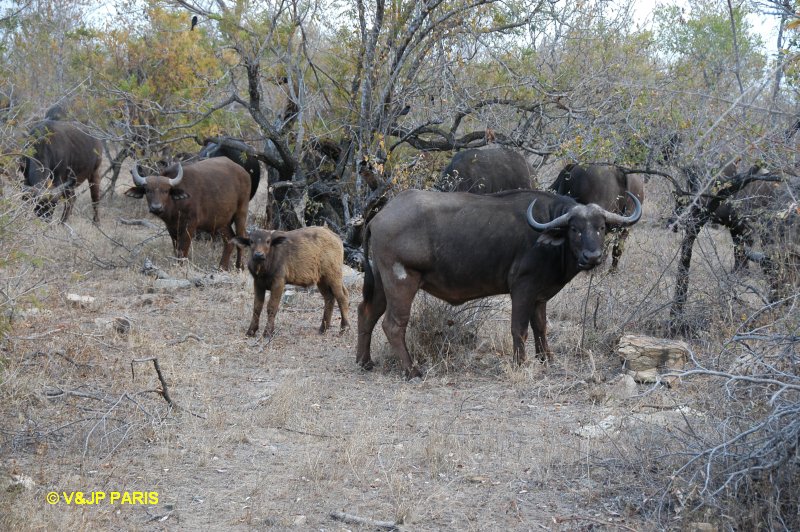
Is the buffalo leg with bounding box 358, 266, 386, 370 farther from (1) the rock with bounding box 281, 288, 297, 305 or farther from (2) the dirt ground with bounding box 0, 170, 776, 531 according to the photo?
(1) the rock with bounding box 281, 288, 297, 305

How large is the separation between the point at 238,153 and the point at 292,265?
643 centimetres

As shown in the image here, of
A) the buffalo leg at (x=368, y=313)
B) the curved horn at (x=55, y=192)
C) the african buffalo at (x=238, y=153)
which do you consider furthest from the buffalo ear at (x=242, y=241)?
the african buffalo at (x=238, y=153)

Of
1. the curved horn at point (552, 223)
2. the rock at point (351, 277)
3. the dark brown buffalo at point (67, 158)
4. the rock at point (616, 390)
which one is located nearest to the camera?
the rock at point (616, 390)

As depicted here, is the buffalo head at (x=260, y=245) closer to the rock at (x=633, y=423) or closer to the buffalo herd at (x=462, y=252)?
the buffalo herd at (x=462, y=252)

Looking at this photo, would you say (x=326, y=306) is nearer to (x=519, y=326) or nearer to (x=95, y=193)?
(x=519, y=326)

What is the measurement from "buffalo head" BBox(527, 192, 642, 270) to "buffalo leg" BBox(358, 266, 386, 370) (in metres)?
1.69

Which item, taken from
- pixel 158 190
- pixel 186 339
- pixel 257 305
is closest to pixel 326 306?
pixel 257 305

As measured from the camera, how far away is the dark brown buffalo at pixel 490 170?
12.2 meters

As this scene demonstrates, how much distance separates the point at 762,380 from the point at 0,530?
401 centimetres

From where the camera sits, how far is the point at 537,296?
8438mm

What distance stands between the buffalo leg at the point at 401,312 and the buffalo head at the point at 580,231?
127 centimetres

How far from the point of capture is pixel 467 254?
330 inches

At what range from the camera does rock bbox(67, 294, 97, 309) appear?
1048cm

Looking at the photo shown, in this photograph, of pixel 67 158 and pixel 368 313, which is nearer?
pixel 368 313
